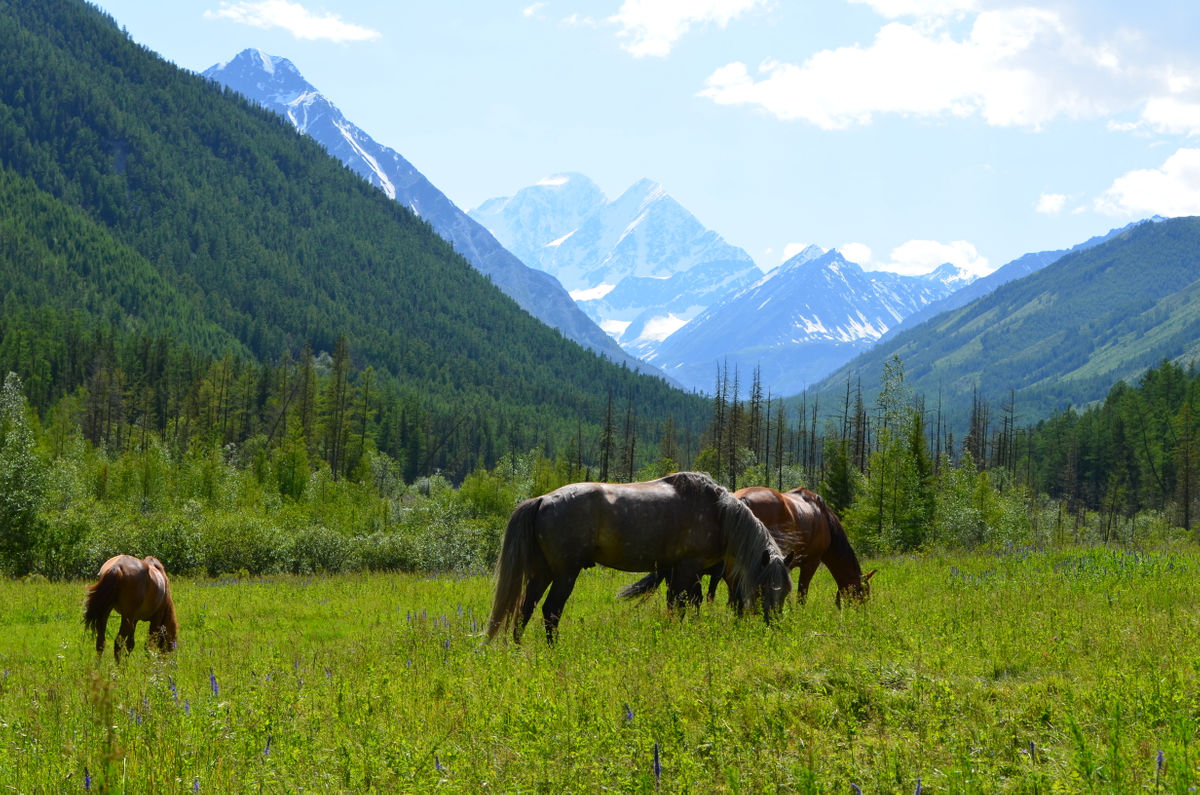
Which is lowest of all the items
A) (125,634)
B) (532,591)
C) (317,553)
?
(317,553)

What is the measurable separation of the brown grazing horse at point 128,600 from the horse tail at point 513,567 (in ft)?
15.6

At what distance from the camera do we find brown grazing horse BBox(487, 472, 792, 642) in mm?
9820

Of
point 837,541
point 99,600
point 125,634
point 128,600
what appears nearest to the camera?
point 99,600

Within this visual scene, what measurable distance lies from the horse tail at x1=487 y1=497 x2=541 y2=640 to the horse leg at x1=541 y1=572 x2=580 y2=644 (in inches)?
14.5

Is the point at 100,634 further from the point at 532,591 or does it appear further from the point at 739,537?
the point at 739,537

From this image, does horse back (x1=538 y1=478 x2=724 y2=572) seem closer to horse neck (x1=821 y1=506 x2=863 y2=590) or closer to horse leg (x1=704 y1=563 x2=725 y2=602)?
horse leg (x1=704 y1=563 x2=725 y2=602)

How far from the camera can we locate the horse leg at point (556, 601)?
9.63 meters

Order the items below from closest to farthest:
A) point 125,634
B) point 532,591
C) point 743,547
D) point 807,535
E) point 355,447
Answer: point 532,591
point 743,547
point 125,634
point 807,535
point 355,447

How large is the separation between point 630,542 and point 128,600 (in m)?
7.18

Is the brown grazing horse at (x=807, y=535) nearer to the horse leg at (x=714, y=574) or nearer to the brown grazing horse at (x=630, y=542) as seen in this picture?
the horse leg at (x=714, y=574)

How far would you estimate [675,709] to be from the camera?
5.86 m

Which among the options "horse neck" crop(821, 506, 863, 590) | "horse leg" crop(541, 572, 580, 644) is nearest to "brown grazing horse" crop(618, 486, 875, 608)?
"horse neck" crop(821, 506, 863, 590)

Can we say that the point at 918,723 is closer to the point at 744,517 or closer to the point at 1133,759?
the point at 1133,759

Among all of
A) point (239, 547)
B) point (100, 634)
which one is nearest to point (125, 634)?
point (100, 634)
